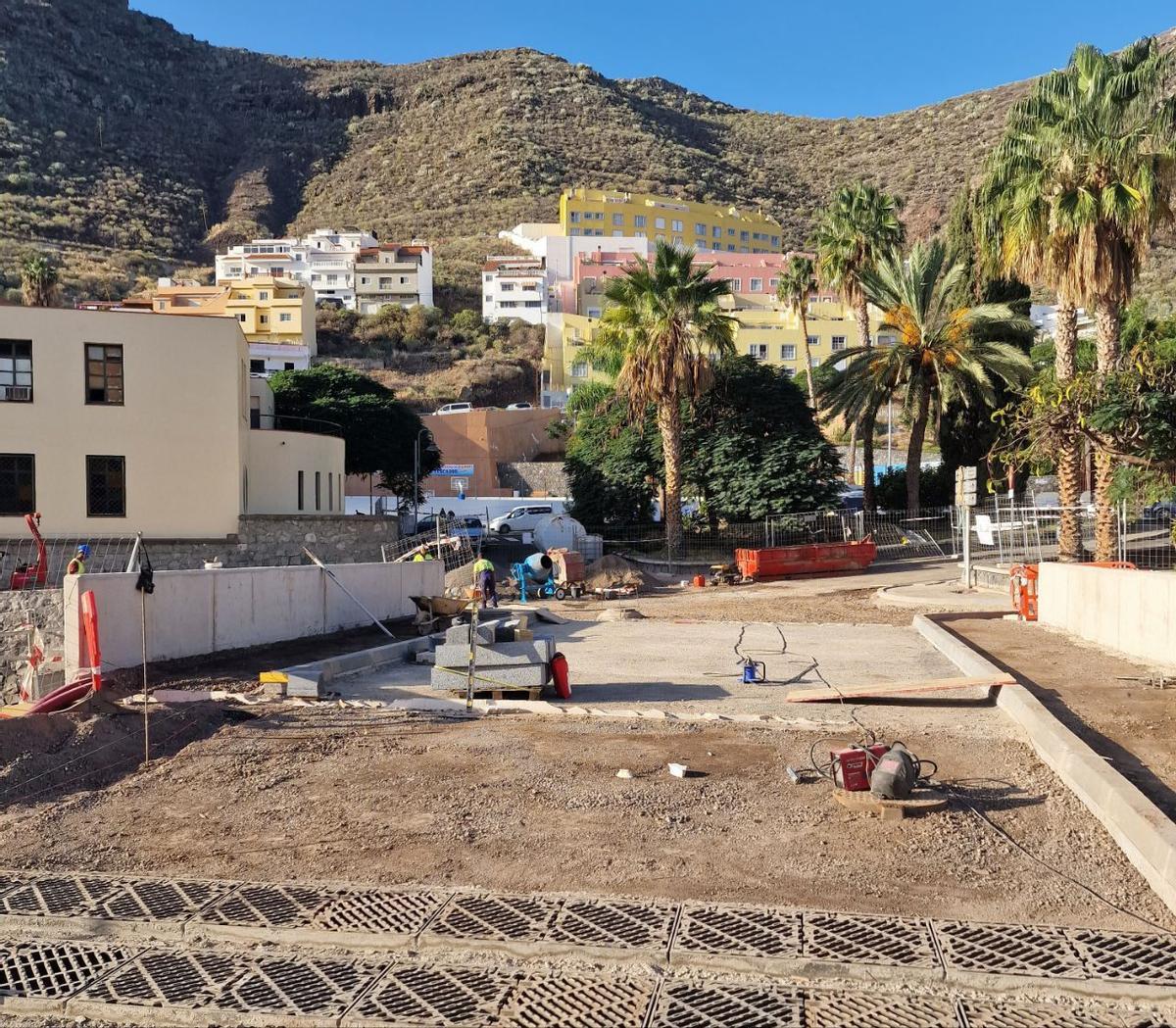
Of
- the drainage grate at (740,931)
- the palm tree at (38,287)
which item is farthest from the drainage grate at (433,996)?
the palm tree at (38,287)

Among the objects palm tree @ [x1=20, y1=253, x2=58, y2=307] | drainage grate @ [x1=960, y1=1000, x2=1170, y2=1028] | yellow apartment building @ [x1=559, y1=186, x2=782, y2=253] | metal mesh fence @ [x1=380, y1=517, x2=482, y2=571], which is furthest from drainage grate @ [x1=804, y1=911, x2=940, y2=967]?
yellow apartment building @ [x1=559, y1=186, x2=782, y2=253]

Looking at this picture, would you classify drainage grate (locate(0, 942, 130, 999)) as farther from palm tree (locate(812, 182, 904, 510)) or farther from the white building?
the white building

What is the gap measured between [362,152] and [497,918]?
188859 millimetres

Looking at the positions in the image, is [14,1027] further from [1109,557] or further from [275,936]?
[1109,557]

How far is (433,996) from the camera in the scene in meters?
4.95

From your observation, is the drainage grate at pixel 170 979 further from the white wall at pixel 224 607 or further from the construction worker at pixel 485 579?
the construction worker at pixel 485 579

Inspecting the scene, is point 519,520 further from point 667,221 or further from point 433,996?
point 667,221

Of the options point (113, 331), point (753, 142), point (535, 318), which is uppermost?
point (753, 142)

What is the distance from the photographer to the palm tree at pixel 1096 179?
22.9 metres

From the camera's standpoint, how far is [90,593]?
12.7 metres

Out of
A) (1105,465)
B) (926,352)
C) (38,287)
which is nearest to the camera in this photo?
(1105,465)

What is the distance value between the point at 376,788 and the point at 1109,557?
21.3 m

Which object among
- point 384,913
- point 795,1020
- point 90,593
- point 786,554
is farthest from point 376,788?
point 786,554

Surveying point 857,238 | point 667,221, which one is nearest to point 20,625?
point 857,238
